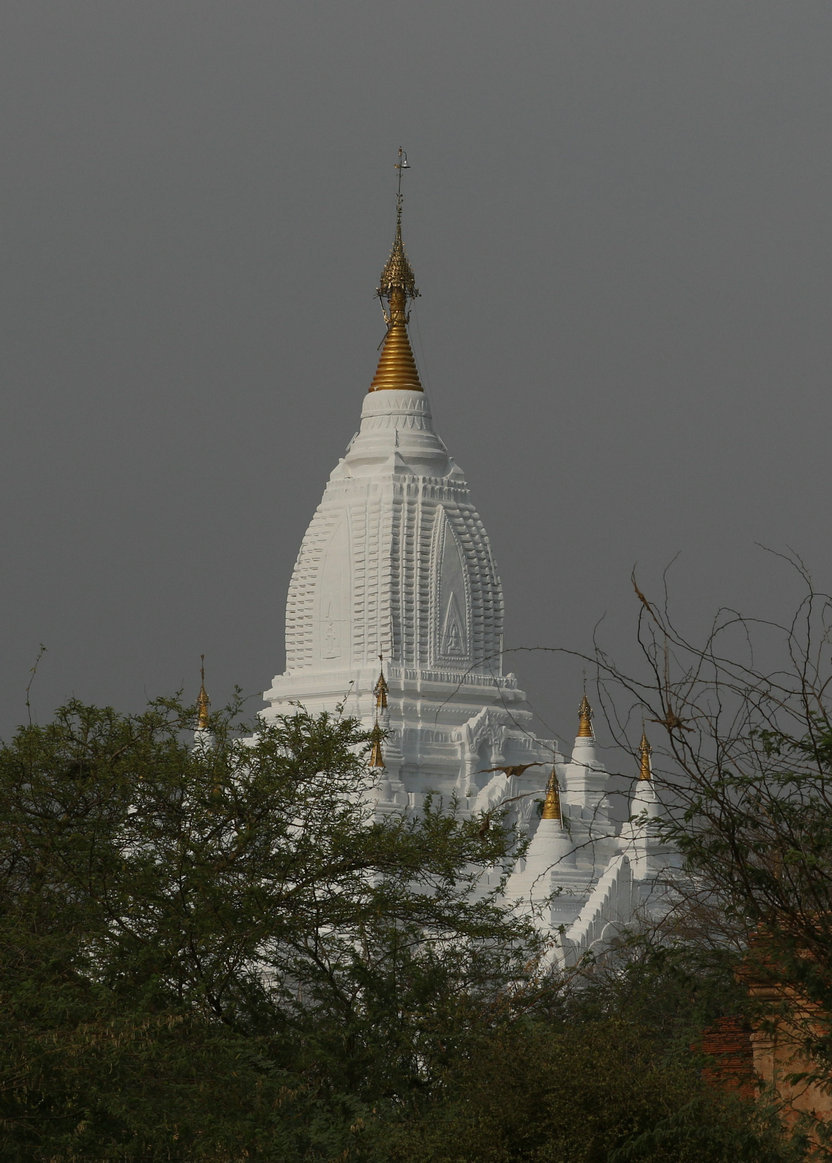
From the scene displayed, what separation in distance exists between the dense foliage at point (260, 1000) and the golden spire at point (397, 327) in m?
38.7

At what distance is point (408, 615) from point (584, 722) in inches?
272

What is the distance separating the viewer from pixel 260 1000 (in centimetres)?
1919

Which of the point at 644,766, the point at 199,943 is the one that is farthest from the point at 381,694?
the point at 644,766

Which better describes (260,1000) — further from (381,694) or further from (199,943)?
(381,694)

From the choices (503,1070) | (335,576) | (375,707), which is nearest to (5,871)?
(503,1070)

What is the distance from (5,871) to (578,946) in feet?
88.5

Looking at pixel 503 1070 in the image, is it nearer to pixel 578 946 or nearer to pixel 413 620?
pixel 578 946

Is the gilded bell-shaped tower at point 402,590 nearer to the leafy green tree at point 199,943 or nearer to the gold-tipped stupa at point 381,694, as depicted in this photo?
the gold-tipped stupa at point 381,694

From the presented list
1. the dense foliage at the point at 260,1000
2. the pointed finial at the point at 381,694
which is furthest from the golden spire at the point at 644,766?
the pointed finial at the point at 381,694

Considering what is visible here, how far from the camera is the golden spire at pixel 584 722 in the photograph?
5328 cm

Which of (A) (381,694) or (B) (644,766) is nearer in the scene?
(B) (644,766)

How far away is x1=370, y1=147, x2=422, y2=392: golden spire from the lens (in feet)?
198

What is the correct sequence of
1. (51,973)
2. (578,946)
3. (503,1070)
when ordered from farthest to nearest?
(578,946) < (51,973) < (503,1070)

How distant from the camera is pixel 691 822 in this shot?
46.5ft
